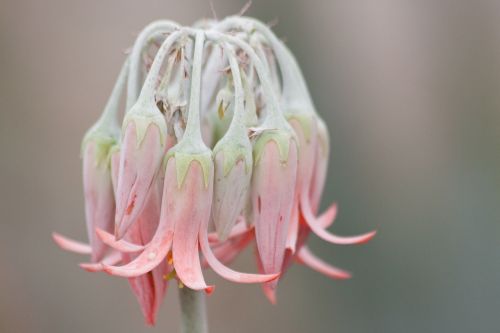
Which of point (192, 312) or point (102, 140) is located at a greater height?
point (102, 140)

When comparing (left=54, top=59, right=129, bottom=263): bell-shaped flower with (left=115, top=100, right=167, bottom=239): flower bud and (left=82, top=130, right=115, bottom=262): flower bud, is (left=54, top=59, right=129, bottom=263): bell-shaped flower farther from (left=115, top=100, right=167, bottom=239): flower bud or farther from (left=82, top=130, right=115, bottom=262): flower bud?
(left=115, top=100, right=167, bottom=239): flower bud

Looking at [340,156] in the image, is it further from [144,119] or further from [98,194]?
[144,119]

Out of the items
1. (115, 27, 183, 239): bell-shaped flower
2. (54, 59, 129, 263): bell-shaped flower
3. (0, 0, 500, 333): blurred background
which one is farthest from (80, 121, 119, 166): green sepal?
(0, 0, 500, 333): blurred background

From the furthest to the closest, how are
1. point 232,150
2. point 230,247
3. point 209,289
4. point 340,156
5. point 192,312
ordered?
point 340,156 → point 230,247 → point 192,312 → point 232,150 → point 209,289

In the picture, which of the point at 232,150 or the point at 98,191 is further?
the point at 98,191

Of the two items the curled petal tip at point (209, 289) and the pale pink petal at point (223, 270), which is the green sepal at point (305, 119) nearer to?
the pale pink petal at point (223, 270)

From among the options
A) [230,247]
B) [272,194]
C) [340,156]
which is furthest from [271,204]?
[340,156]
